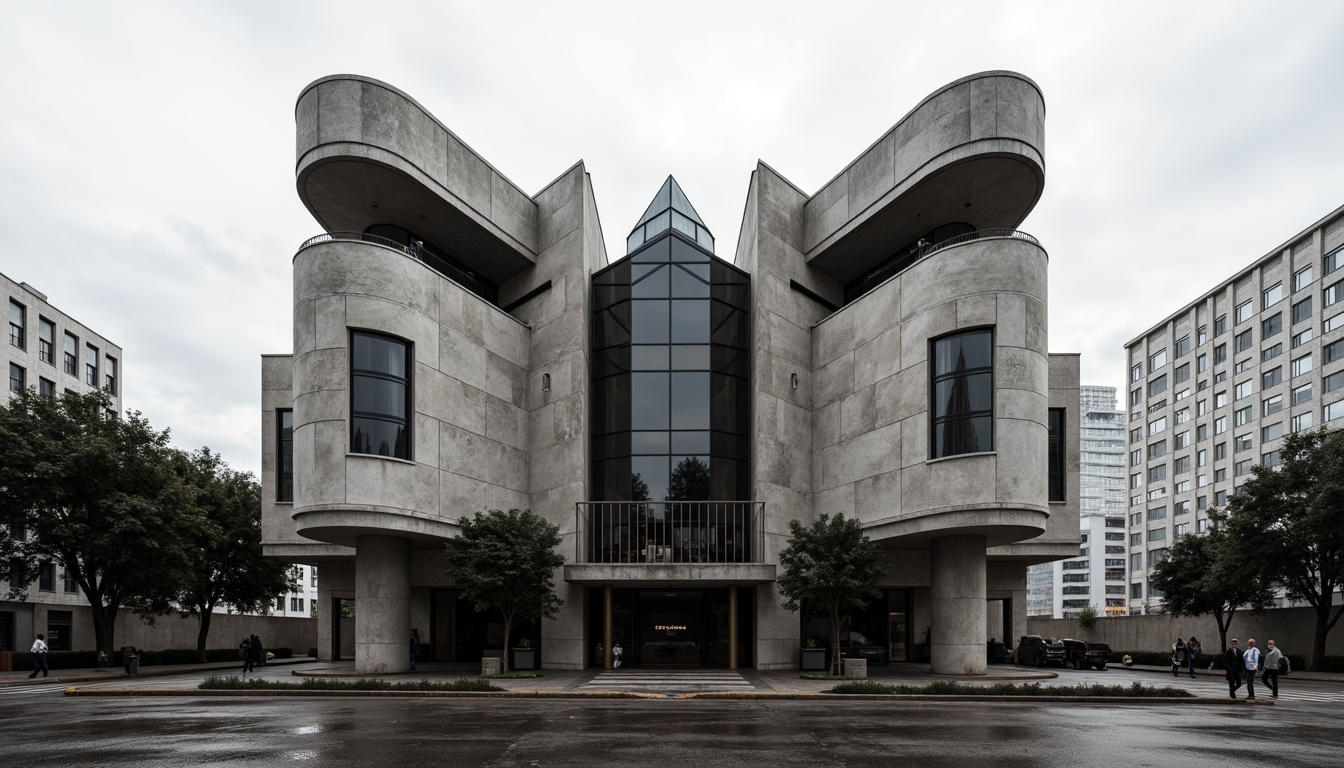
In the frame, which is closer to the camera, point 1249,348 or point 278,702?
point 278,702

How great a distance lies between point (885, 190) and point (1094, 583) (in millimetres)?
154564

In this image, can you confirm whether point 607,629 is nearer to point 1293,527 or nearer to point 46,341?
point 1293,527

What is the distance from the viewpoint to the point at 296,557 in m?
42.2

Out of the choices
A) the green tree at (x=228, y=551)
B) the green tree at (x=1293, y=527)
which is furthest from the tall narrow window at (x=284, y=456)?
the green tree at (x=1293, y=527)

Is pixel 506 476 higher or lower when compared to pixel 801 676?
higher

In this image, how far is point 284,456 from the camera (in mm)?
41781

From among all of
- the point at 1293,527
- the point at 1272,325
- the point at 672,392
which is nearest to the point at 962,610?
the point at 672,392

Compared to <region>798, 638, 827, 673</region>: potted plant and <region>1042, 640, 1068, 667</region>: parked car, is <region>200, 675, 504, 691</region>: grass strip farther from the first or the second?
<region>1042, 640, 1068, 667</region>: parked car

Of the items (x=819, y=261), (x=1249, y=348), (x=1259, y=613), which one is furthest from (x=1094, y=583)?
(x=819, y=261)

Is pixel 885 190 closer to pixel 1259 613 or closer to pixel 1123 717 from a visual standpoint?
pixel 1123 717

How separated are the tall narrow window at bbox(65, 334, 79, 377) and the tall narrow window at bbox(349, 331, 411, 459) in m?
48.7

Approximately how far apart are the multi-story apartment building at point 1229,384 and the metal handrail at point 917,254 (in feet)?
145

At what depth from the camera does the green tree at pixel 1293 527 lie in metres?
41.0

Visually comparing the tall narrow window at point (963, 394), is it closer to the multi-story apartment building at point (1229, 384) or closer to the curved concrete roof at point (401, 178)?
the curved concrete roof at point (401, 178)
